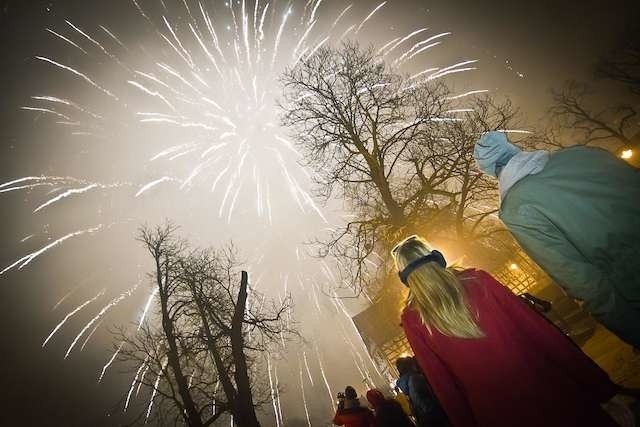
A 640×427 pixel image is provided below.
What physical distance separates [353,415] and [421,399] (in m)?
3.15

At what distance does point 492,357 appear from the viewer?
7.24ft

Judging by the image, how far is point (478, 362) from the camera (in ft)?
7.34

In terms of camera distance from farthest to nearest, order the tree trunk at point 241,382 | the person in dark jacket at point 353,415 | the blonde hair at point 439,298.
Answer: the tree trunk at point 241,382 → the person in dark jacket at point 353,415 → the blonde hair at point 439,298

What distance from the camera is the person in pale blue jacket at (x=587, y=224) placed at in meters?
2.12

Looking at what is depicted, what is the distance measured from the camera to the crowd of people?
2.03 metres

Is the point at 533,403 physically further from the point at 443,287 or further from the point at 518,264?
the point at 518,264

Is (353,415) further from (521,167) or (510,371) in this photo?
(521,167)

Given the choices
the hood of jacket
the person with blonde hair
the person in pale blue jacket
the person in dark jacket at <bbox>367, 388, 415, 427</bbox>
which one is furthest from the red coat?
the person in dark jacket at <bbox>367, 388, 415, 427</bbox>

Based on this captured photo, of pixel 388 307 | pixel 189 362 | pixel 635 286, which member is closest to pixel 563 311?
pixel 388 307

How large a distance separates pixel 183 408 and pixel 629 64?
40.7 metres

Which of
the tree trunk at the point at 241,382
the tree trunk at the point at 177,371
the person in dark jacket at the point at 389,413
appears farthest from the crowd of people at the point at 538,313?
the tree trunk at the point at 177,371

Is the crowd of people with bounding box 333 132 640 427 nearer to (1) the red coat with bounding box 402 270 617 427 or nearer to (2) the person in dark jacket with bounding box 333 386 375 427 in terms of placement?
(1) the red coat with bounding box 402 270 617 427

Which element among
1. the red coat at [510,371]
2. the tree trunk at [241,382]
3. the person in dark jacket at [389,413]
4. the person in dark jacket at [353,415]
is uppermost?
the tree trunk at [241,382]

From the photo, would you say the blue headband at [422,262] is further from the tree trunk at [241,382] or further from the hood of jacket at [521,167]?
the tree trunk at [241,382]
